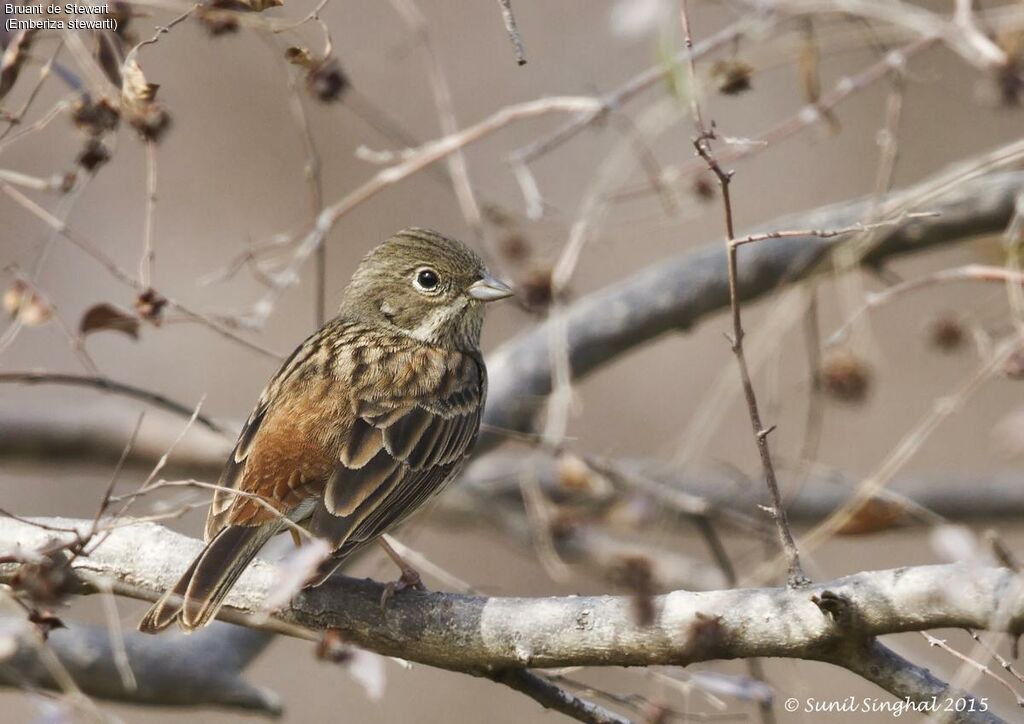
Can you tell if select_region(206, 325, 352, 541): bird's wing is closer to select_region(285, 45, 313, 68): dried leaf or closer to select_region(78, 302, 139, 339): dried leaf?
select_region(78, 302, 139, 339): dried leaf

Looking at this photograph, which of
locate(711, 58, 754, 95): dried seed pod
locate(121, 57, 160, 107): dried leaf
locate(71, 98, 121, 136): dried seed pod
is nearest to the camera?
locate(121, 57, 160, 107): dried leaf

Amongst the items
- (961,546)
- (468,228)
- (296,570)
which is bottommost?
(296,570)

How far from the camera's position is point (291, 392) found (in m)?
4.82

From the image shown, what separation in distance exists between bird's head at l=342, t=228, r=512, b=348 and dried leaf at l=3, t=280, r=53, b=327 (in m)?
1.49

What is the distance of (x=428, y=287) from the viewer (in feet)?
17.9

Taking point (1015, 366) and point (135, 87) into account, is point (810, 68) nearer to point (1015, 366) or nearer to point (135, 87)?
point (1015, 366)

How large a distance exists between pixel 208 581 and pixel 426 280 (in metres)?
1.92

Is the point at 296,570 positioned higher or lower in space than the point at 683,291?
lower

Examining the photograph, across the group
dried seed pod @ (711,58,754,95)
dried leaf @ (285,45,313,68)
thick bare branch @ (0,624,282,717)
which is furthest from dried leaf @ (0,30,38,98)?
thick bare branch @ (0,624,282,717)

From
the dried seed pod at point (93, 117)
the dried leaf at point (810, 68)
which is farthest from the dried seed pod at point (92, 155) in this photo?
the dried leaf at point (810, 68)

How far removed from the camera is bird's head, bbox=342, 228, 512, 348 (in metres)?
5.41

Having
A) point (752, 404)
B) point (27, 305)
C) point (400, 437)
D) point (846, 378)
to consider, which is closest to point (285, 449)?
point (400, 437)

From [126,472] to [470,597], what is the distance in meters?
4.28

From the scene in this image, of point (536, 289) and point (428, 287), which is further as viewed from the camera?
point (428, 287)
